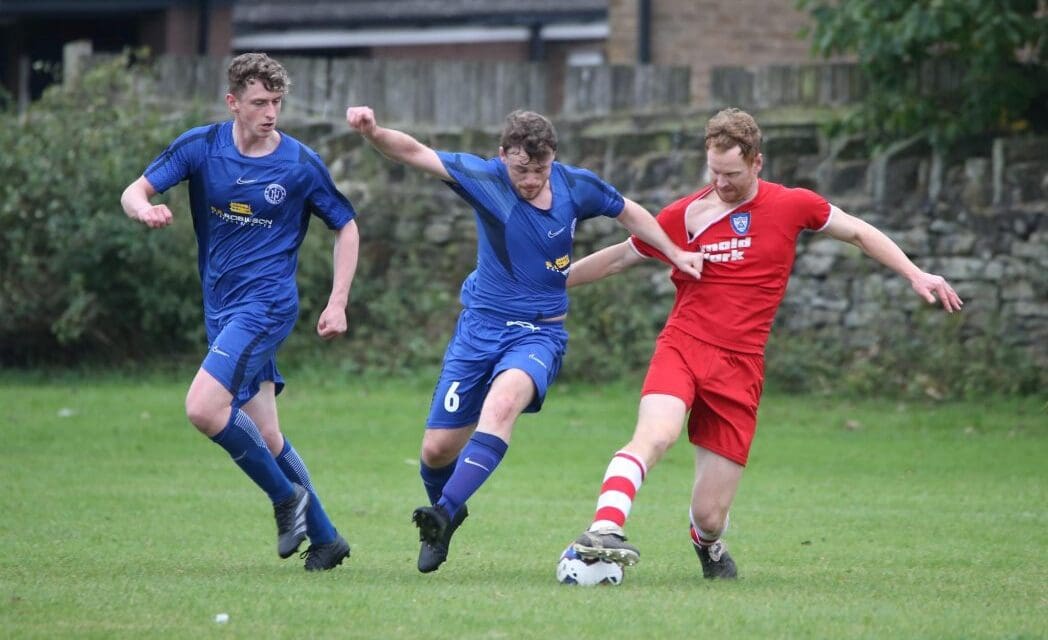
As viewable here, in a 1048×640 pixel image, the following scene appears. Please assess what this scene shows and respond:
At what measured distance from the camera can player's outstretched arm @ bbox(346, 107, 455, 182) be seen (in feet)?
24.4

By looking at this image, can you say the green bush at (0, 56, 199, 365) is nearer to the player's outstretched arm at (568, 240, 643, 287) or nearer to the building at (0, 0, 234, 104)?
the building at (0, 0, 234, 104)

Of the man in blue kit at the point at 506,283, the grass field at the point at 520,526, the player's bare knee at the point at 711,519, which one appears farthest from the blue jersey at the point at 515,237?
the grass field at the point at 520,526

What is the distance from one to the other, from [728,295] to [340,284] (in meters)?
1.93

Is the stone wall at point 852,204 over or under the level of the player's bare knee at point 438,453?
over

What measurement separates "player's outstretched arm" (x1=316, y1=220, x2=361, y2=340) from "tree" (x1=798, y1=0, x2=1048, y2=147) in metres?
8.17

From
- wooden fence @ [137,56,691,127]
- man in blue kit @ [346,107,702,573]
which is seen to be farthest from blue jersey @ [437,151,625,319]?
wooden fence @ [137,56,691,127]

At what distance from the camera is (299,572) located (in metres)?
8.14

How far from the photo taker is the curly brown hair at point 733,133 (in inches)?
305

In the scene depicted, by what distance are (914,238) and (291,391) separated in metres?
6.49

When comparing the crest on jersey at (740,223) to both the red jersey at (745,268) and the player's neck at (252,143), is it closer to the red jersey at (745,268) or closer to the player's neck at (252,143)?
the red jersey at (745,268)

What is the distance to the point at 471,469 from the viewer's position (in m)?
7.70

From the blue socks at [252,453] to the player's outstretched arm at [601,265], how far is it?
68.5 inches

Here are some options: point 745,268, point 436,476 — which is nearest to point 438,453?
point 436,476

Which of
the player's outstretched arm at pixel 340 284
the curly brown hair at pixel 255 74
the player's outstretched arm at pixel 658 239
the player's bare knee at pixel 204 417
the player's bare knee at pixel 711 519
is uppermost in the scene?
the curly brown hair at pixel 255 74
